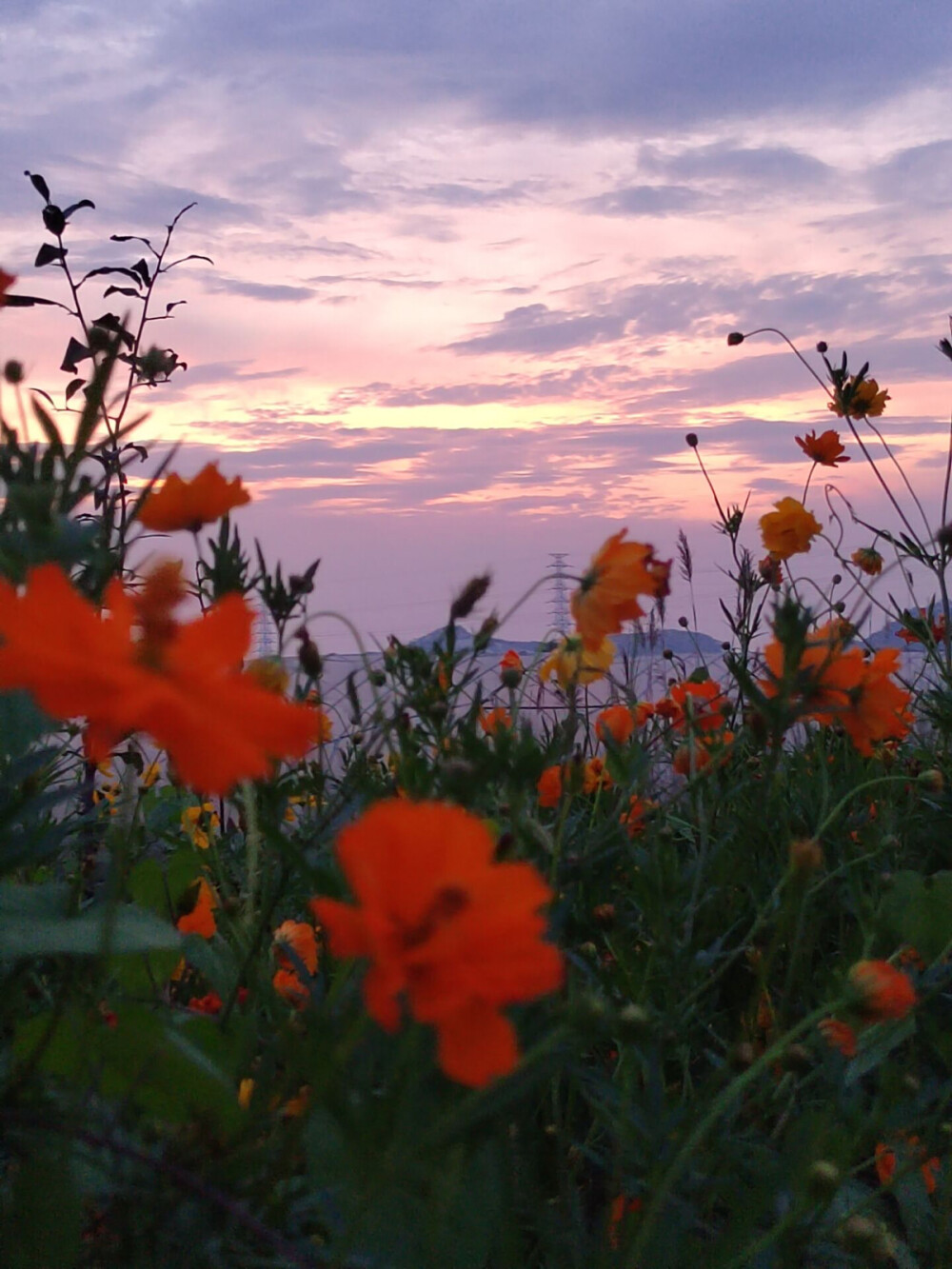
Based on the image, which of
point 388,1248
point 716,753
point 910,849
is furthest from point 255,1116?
point 910,849

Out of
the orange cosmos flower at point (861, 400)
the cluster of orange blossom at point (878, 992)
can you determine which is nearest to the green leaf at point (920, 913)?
the cluster of orange blossom at point (878, 992)

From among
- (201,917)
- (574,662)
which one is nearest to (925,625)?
(574,662)

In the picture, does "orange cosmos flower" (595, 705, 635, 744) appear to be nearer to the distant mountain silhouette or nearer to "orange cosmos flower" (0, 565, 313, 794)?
the distant mountain silhouette

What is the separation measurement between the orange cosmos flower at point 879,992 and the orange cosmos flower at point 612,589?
0.31 meters

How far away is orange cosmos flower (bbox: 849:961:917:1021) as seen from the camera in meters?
0.65

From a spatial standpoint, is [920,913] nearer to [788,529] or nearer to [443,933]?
[443,933]

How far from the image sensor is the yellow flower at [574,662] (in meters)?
1.05

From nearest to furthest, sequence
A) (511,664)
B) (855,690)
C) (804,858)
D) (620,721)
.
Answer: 1. (804,858)
2. (855,690)
3. (620,721)
4. (511,664)

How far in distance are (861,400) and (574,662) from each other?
190cm

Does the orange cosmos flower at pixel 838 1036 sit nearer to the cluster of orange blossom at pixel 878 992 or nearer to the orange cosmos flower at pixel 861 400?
the cluster of orange blossom at pixel 878 992

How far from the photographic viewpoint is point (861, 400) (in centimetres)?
274

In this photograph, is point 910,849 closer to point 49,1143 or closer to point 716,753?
point 716,753

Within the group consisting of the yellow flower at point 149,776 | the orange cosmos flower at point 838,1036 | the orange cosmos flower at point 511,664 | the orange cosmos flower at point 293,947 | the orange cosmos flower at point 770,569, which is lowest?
the orange cosmos flower at point 838,1036

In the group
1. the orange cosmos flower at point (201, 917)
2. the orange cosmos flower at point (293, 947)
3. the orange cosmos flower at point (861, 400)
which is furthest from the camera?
the orange cosmos flower at point (861, 400)
